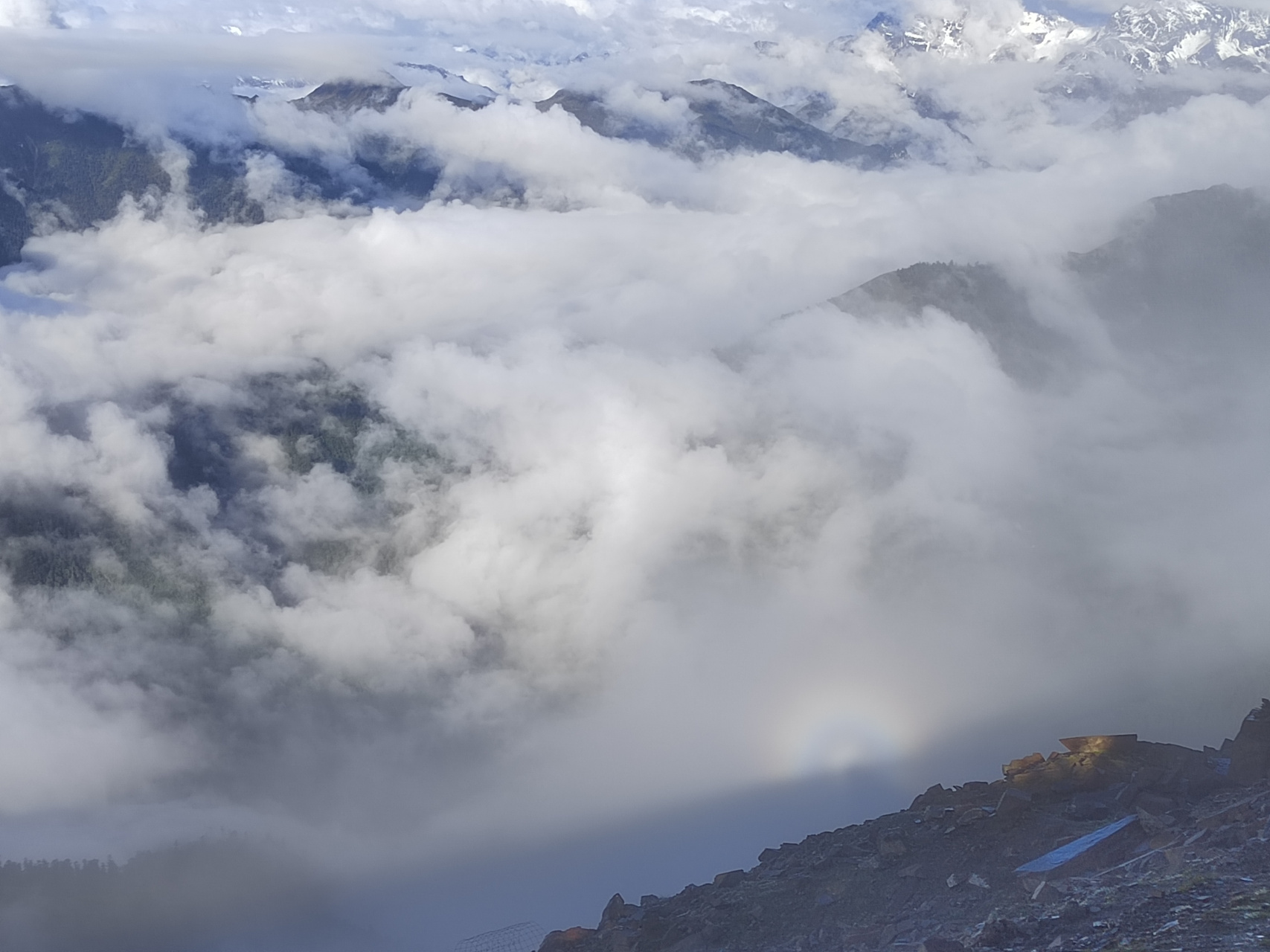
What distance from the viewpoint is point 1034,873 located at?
5669 centimetres

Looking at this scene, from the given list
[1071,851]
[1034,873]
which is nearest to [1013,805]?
[1071,851]

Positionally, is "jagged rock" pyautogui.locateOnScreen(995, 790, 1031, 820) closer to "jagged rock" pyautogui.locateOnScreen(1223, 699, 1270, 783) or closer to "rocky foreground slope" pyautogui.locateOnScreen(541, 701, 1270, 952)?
"rocky foreground slope" pyautogui.locateOnScreen(541, 701, 1270, 952)

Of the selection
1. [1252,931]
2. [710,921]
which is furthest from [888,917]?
[1252,931]

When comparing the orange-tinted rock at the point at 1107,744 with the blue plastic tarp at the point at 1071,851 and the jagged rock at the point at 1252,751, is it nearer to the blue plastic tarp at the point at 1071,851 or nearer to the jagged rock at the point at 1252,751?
the jagged rock at the point at 1252,751

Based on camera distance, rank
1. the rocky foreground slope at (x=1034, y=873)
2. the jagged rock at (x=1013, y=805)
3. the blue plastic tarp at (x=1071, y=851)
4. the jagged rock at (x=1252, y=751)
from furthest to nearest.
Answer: the jagged rock at (x=1013, y=805) → the jagged rock at (x=1252, y=751) → the blue plastic tarp at (x=1071, y=851) → the rocky foreground slope at (x=1034, y=873)

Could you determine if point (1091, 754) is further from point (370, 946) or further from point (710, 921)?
point (370, 946)

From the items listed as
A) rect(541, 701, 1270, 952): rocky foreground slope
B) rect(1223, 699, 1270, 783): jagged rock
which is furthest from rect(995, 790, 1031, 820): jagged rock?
rect(1223, 699, 1270, 783): jagged rock

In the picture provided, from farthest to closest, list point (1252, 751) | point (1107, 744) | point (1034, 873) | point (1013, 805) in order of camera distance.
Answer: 1. point (1107, 744)
2. point (1013, 805)
3. point (1252, 751)
4. point (1034, 873)

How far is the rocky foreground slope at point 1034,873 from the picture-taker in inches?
1818

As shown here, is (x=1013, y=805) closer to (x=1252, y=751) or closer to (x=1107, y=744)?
(x=1107, y=744)

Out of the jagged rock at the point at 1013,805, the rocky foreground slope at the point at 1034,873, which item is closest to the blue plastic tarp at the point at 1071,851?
the rocky foreground slope at the point at 1034,873

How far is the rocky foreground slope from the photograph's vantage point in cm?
4619

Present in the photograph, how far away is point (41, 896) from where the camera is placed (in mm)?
186500

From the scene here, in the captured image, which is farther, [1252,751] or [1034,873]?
[1252,751]
